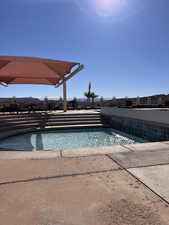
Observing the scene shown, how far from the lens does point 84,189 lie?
181 centimetres

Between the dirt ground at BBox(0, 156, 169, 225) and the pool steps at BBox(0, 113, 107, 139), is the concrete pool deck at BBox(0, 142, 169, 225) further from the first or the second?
the pool steps at BBox(0, 113, 107, 139)

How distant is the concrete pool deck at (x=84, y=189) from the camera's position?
1.36 m

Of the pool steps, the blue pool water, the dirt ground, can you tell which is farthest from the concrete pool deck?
the pool steps

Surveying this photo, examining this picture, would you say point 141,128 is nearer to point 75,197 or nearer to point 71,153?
point 71,153

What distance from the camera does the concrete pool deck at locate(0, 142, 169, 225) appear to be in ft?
4.45

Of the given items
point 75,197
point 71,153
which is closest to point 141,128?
point 71,153

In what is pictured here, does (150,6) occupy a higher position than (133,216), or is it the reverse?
(150,6)

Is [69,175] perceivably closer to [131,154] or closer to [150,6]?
[131,154]

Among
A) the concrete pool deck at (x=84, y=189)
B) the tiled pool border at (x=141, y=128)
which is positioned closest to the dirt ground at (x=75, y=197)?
the concrete pool deck at (x=84, y=189)

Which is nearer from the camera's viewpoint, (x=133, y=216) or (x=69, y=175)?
(x=133, y=216)

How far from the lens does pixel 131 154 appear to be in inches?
119

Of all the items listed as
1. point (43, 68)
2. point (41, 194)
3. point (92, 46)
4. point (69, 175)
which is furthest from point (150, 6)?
point (41, 194)

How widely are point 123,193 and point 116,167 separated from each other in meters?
0.69

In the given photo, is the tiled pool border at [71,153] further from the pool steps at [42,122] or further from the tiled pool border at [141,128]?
the pool steps at [42,122]
